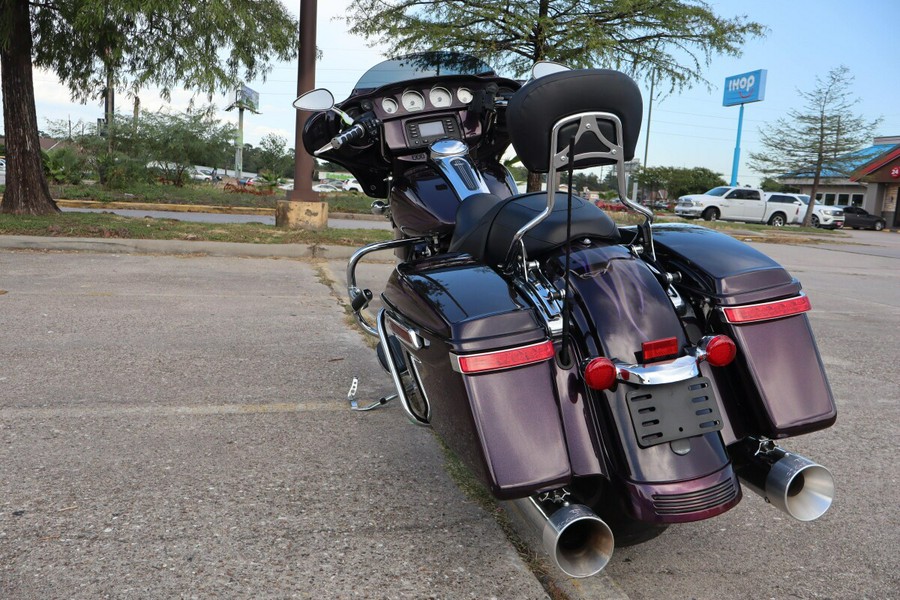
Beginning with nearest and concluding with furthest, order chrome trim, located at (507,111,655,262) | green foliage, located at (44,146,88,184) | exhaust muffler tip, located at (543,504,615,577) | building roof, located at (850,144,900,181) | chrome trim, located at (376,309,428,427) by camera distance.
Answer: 1. exhaust muffler tip, located at (543,504,615,577)
2. chrome trim, located at (507,111,655,262)
3. chrome trim, located at (376,309,428,427)
4. green foliage, located at (44,146,88,184)
5. building roof, located at (850,144,900,181)

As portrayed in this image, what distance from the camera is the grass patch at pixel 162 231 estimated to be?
8477 mm

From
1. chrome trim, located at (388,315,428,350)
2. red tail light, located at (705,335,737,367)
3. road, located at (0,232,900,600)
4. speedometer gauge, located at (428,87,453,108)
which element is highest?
speedometer gauge, located at (428,87,453,108)

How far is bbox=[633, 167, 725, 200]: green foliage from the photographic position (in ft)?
197

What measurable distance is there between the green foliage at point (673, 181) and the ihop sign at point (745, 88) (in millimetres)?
9949

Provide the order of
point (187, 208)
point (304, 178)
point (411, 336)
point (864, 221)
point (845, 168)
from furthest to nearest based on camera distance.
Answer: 1. point (864, 221)
2. point (845, 168)
3. point (187, 208)
4. point (304, 178)
5. point (411, 336)

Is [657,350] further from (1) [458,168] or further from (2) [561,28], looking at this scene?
(2) [561,28]

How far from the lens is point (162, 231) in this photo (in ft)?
29.5

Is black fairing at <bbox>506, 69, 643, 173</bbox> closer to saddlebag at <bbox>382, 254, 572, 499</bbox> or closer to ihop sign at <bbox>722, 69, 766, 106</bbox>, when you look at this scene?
saddlebag at <bbox>382, 254, 572, 499</bbox>

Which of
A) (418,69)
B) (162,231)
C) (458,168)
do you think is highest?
(418,69)

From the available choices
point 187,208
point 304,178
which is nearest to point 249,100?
point 187,208

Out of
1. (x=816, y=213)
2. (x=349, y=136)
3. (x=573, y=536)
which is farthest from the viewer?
(x=816, y=213)

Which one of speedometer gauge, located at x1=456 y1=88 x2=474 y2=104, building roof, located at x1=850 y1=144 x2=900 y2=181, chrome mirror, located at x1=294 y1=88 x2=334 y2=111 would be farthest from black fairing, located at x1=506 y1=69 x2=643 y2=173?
building roof, located at x1=850 y1=144 x2=900 y2=181

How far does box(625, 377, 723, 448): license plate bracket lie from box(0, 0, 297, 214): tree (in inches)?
364

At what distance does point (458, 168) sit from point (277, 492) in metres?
1.50
